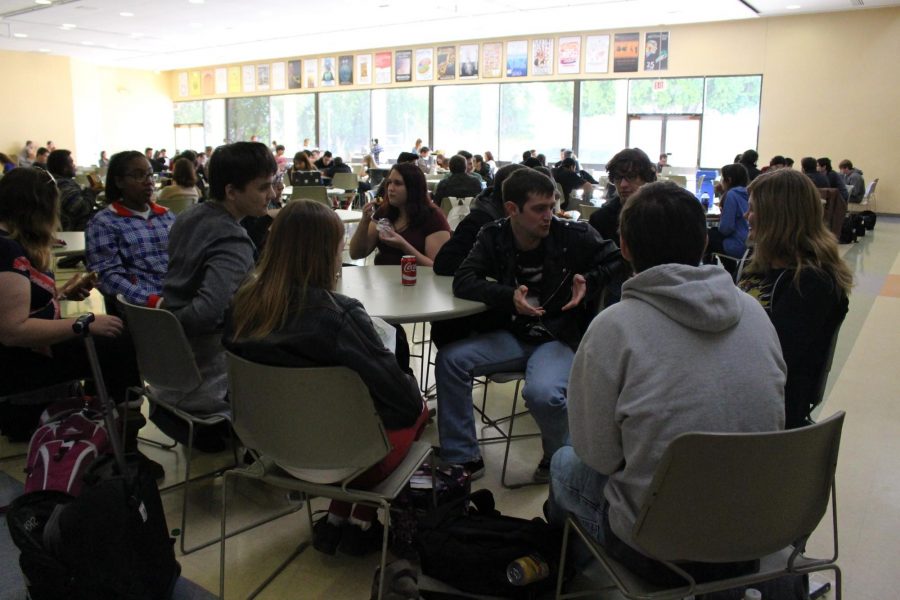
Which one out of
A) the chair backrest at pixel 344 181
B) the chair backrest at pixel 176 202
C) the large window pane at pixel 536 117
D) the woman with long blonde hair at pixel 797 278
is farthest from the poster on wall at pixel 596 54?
the woman with long blonde hair at pixel 797 278

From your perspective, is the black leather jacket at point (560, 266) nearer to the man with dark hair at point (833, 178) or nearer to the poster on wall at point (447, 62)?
the man with dark hair at point (833, 178)

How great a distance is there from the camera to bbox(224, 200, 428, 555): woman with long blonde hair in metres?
1.77

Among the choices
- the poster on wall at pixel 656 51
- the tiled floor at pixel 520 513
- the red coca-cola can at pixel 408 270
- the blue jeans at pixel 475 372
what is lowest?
the tiled floor at pixel 520 513

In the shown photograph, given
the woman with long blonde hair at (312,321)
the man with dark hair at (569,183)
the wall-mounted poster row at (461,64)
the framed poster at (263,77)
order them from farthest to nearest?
the framed poster at (263,77)
the wall-mounted poster row at (461,64)
the man with dark hair at (569,183)
the woman with long blonde hair at (312,321)

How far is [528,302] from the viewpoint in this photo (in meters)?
2.70

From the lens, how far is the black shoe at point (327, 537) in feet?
7.33

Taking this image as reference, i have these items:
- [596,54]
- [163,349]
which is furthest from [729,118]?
[163,349]

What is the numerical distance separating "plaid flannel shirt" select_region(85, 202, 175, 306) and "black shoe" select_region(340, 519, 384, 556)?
1253 millimetres

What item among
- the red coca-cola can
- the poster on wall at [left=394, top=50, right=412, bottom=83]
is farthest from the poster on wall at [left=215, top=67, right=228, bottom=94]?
the red coca-cola can

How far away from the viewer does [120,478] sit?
188 cm

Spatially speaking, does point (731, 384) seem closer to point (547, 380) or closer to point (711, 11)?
point (547, 380)

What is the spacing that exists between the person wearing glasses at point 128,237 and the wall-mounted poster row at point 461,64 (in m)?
12.5

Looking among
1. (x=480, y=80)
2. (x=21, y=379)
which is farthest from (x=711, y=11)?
(x=21, y=379)

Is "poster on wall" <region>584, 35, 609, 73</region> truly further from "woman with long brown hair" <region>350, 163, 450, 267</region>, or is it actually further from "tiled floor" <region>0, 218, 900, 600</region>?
"woman with long brown hair" <region>350, 163, 450, 267</region>
